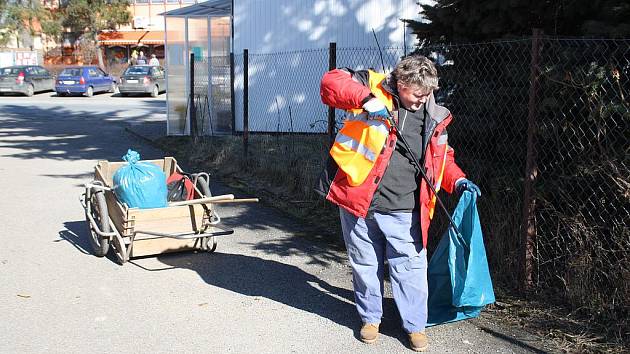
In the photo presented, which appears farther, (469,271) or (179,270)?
(179,270)

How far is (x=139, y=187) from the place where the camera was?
6.18 meters

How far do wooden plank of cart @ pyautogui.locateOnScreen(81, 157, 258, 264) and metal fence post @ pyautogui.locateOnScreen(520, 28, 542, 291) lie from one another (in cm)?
234

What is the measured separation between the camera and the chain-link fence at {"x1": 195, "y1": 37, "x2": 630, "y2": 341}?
4805 mm

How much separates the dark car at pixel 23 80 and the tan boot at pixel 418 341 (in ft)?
103

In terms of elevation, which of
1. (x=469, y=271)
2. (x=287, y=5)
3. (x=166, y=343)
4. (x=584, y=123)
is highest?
(x=287, y=5)

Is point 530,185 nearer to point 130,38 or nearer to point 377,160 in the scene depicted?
point 377,160

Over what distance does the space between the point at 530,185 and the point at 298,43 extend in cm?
1122

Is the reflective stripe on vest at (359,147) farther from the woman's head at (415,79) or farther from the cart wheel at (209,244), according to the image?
the cart wheel at (209,244)

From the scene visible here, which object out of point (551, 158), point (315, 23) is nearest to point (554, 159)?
point (551, 158)

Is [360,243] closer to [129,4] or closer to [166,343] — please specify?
[166,343]

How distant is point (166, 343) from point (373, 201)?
1.62m

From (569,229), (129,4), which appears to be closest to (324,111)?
(569,229)

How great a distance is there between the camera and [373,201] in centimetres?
446

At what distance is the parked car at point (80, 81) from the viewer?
32.0m
